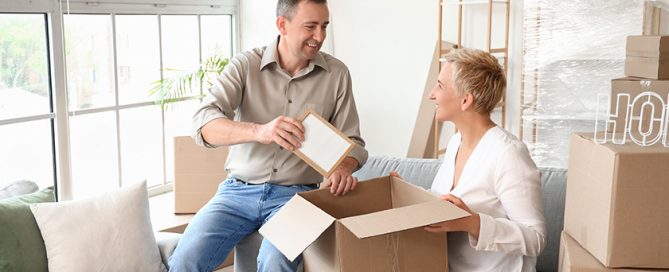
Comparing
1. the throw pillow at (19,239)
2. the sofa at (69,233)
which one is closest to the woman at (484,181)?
the sofa at (69,233)

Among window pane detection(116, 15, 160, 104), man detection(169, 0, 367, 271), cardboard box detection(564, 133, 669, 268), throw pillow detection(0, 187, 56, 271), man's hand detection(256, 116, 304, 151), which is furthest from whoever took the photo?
window pane detection(116, 15, 160, 104)

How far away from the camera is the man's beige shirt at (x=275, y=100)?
8.80ft

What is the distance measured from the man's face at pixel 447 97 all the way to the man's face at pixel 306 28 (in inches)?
20.7

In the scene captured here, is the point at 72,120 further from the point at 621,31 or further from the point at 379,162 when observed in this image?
the point at 621,31

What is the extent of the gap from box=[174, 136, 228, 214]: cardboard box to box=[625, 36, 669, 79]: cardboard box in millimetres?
2088

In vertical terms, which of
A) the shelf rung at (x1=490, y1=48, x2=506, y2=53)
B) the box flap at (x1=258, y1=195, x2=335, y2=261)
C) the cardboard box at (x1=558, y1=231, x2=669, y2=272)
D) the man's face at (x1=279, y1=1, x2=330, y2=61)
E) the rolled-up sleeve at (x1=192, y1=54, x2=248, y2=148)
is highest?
the man's face at (x1=279, y1=1, x2=330, y2=61)

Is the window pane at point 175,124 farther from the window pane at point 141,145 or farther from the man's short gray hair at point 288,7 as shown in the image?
the man's short gray hair at point 288,7

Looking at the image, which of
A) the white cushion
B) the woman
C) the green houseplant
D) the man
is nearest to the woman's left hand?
the woman

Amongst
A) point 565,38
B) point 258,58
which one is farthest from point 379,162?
point 565,38

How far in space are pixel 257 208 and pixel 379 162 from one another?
1.05 meters

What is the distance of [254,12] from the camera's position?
522 centimetres

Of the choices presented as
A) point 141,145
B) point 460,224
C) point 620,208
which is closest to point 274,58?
point 460,224

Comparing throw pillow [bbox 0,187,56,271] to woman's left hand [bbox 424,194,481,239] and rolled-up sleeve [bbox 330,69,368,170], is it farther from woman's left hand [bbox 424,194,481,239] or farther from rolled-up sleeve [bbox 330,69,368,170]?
woman's left hand [bbox 424,194,481,239]

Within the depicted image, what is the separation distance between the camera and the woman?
6.89 feet
